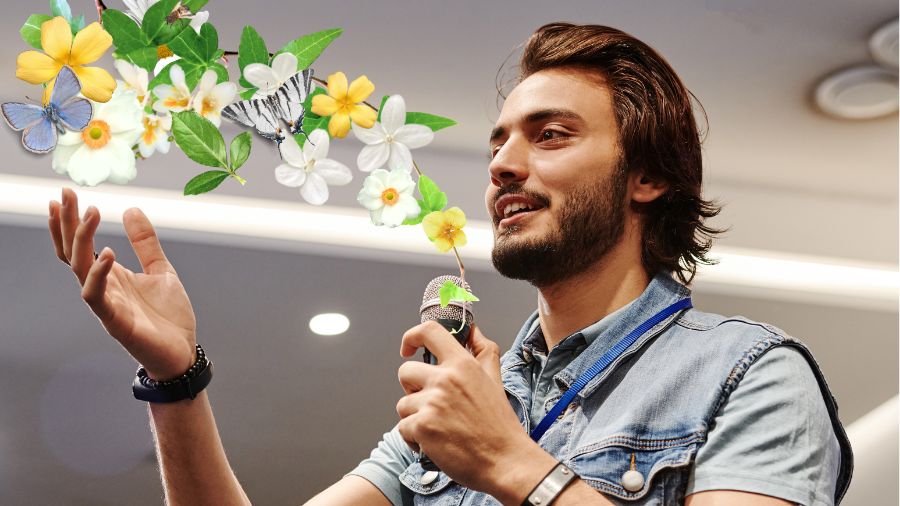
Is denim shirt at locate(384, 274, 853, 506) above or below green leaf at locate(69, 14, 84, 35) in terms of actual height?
below

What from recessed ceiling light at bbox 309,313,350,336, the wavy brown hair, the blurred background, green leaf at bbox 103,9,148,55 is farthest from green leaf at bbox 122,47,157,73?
recessed ceiling light at bbox 309,313,350,336

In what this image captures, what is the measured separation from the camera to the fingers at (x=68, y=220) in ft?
3.43

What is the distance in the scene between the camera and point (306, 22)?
2904mm

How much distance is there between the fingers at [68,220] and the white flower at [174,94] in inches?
7.6

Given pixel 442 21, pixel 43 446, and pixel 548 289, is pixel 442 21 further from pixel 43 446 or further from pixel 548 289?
pixel 43 446

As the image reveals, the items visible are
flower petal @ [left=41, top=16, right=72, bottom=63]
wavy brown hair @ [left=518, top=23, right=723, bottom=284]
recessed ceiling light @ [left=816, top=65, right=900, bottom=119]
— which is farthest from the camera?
recessed ceiling light @ [left=816, top=65, right=900, bottom=119]

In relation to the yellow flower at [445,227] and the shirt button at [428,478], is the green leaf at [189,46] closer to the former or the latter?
the yellow flower at [445,227]

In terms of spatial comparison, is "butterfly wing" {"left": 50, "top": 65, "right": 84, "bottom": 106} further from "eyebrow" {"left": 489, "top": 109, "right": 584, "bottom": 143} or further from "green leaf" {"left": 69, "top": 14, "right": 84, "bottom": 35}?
"eyebrow" {"left": 489, "top": 109, "right": 584, "bottom": 143}

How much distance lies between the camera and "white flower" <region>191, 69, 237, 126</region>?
120 cm

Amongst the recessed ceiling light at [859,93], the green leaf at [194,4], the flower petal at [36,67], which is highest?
the recessed ceiling light at [859,93]

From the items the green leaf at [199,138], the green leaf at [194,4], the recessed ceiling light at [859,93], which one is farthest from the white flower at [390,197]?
the recessed ceiling light at [859,93]

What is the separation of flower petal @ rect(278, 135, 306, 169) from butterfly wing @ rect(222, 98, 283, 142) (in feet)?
0.07

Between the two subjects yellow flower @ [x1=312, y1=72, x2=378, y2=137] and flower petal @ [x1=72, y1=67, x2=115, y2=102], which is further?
yellow flower @ [x1=312, y1=72, x2=378, y2=137]

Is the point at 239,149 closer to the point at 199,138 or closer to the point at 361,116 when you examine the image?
the point at 199,138
